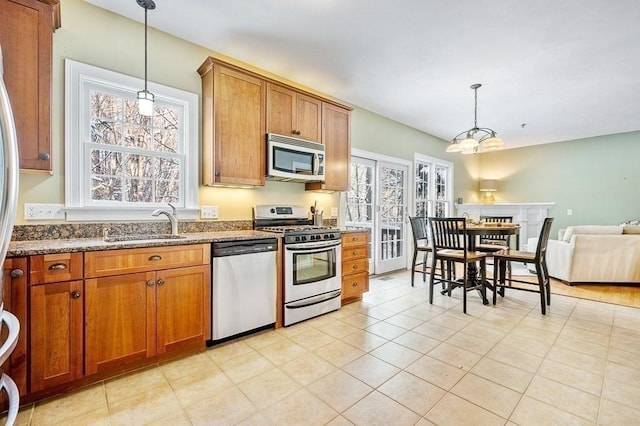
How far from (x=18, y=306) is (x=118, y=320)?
49 centimetres

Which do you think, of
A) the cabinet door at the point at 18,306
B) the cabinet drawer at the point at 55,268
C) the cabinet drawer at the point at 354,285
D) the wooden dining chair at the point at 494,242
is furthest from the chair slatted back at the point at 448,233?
the cabinet door at the point at 18,306

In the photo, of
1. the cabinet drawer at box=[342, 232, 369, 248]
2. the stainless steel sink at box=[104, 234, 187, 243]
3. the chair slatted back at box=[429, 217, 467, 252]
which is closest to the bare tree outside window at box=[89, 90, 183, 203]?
the stainless steel sink at box=[104, 234, 187, 243]

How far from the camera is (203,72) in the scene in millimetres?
2773

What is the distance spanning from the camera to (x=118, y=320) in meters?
1.90

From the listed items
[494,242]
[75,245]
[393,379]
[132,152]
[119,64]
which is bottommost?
[393,379]

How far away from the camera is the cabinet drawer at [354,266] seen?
3.38 metres

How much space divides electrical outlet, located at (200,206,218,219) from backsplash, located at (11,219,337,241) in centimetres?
6

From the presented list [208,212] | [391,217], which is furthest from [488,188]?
[208,212]

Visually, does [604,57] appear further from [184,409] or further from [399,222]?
[184,409]

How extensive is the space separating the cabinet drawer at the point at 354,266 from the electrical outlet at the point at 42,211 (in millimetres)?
2536

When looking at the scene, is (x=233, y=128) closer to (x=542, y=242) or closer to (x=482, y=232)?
(x=482, y=232)

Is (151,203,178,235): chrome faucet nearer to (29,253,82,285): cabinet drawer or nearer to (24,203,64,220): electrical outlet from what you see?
(24,203,64,220): electrical outlet

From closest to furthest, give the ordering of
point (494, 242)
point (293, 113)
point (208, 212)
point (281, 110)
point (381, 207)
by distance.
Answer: point (208, 212)
point (281, 110)
point (293, 113)
point (494, 242)
point (381, 207)

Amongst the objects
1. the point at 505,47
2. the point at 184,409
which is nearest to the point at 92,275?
the point at 184,409
